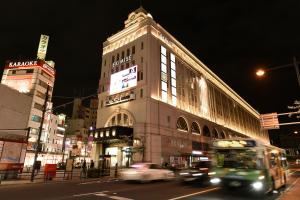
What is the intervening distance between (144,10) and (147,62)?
23.0 meters

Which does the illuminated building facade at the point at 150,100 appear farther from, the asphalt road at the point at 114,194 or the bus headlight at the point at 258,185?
the bus headlight at the point at 258,185

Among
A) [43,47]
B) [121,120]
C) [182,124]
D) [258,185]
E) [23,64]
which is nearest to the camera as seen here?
[258,185]

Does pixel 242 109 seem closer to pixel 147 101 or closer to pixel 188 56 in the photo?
pixel 188 56

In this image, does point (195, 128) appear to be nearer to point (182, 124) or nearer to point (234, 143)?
point (182, 124)

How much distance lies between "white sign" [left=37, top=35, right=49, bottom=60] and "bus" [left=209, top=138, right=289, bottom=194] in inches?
2928

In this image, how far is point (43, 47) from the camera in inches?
2931

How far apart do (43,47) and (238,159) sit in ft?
255

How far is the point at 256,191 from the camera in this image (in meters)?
10.8

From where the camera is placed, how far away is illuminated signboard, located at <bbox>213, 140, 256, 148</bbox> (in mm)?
12039

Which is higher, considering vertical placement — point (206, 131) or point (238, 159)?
point (206, 131)

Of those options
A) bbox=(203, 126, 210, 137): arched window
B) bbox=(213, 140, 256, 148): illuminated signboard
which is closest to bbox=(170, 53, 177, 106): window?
bbox=(203, 126, 210, 137): arched window

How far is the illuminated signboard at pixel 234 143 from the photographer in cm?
1204

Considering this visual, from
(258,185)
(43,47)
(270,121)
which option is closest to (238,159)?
(258,185)

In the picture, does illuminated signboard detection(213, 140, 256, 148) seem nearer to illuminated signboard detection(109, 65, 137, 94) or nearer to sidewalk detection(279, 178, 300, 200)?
sidewalk detection(279, 178, 300, 200)
